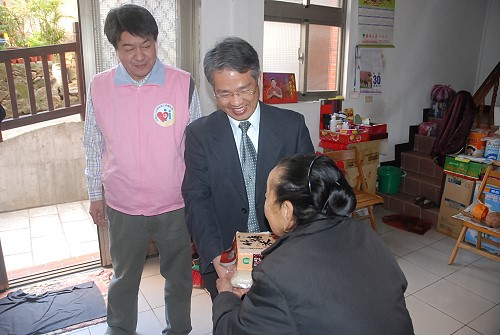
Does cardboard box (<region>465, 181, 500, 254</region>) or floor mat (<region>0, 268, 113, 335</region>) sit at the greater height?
cardboard box (<region>465, 181, 500, 254</region>)

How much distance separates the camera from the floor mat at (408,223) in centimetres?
384

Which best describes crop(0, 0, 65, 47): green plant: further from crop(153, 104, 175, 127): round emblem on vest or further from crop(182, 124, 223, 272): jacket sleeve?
crop(182, 124, 223, 272): jacket sleeve

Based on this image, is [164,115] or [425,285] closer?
[164,115]

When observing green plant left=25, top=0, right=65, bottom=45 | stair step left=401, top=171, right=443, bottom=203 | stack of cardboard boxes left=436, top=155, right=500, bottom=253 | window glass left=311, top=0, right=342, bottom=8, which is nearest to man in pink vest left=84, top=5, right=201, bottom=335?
window glass left=311, top=0, right=342, bottom=8

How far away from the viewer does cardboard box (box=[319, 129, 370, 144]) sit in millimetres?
3601

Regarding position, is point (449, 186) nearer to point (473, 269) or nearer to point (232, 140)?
point (473, 269)

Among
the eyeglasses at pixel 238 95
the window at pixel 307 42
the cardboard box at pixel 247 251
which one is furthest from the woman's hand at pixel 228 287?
the window at pixel 307 42

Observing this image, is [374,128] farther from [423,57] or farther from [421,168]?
[423,57]

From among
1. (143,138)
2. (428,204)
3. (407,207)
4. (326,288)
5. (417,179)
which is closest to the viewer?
(326,288)

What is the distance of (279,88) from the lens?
11.4 feet

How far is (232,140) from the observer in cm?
142

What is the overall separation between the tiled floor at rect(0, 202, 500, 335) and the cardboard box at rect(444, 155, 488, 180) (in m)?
0.64

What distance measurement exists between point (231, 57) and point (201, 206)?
555mm

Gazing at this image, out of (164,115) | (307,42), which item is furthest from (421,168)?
(164,115)
